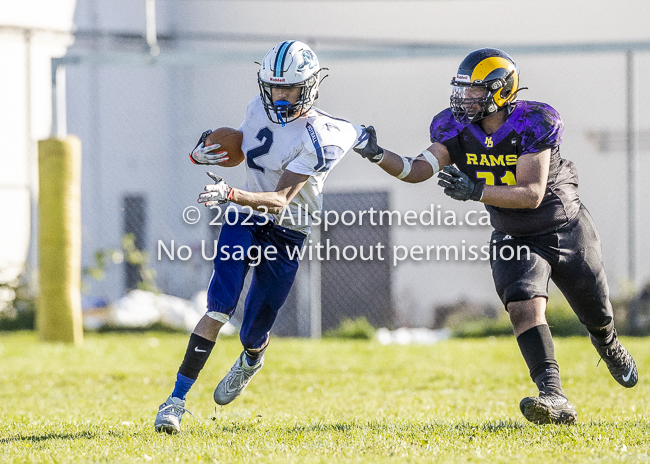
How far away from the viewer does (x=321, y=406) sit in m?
5.62

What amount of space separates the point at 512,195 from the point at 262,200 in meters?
1.29

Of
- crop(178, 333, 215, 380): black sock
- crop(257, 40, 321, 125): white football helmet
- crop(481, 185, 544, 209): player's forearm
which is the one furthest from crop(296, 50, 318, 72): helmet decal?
crop(178, 333, 215, 380): black sock

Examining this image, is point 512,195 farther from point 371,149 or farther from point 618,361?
point 618,361

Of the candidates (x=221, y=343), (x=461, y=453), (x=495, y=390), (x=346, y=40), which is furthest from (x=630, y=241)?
(x=461, y=453)

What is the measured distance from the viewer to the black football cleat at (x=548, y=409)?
404 cm

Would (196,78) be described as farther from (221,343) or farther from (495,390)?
(495,390)

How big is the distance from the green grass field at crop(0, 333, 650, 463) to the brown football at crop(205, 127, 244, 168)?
1.49 m

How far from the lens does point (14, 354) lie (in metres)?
8.67

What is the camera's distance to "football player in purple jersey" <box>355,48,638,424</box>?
4.24 meters

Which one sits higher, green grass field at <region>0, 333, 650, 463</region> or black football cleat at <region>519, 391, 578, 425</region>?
black football cleat at <region>519, 391, 578, 425</region>

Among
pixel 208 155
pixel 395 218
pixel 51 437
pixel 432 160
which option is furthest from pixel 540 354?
pixel 395 218

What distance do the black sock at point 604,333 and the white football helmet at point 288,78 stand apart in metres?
2.11

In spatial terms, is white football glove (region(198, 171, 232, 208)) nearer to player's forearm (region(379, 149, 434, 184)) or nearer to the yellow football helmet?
player's forearm (region(379, 149, 434, 184))

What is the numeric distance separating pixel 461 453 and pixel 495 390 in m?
3.22
